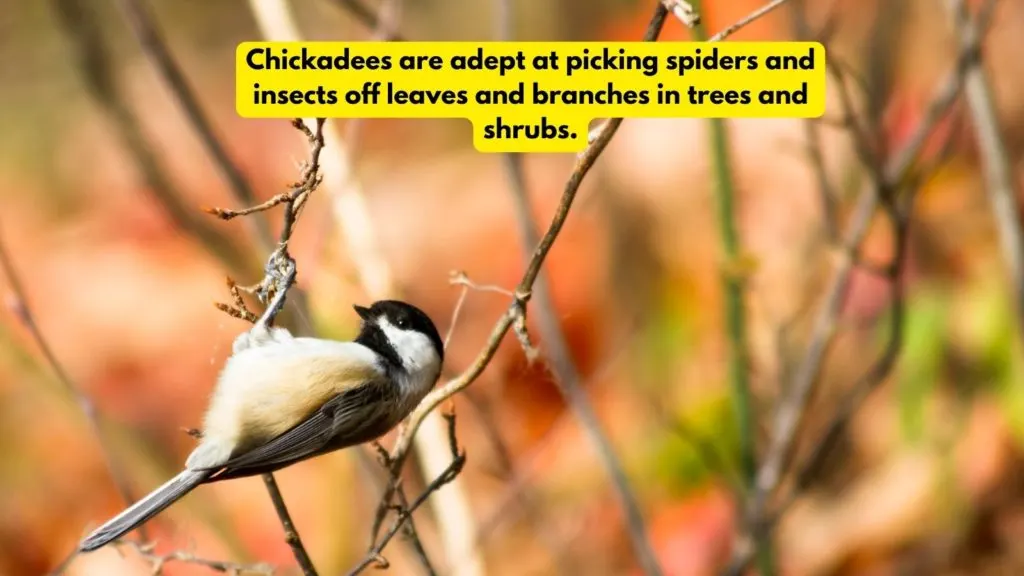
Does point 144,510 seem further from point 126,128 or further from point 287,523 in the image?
point 126,128

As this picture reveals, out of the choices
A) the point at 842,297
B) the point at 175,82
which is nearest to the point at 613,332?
the point at 842,297

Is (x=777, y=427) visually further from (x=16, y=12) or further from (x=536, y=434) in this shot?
(x=16, y=12)

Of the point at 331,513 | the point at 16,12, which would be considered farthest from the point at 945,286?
the point at 16,12

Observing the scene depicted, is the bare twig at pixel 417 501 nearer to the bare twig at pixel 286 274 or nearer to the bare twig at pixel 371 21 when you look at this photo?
the bare twig at pixel 286 274

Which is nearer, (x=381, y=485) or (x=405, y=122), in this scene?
(x=381, y=485)

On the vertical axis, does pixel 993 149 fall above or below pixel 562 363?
above

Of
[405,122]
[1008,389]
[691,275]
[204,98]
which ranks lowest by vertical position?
[1008,389]

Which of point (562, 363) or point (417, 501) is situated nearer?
point (417, 501)

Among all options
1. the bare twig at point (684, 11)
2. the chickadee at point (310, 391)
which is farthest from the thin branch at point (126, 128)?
the bare twig at point (684, 11)
